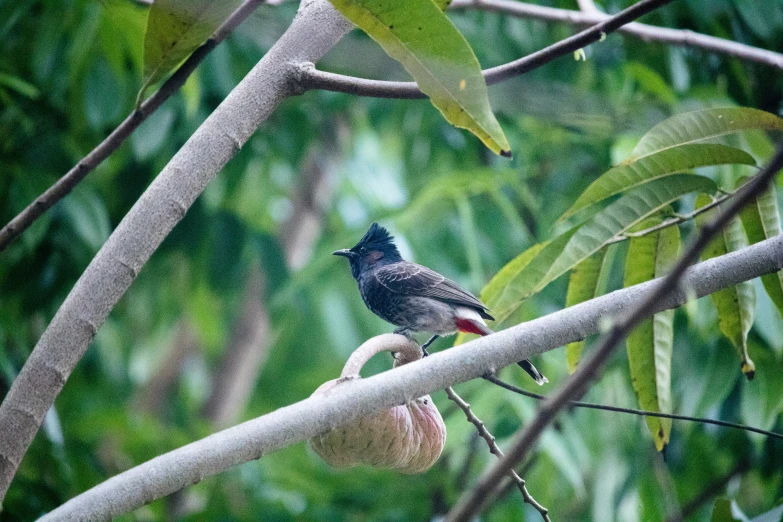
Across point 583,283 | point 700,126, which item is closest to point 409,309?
point 583,283

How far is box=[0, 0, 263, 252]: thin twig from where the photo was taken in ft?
5.74

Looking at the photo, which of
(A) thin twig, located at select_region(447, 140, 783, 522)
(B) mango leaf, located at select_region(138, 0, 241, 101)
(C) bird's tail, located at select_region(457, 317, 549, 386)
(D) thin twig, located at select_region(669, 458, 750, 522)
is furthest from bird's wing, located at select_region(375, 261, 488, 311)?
(A) thin twig, located at select_region(447, 140, 783, 522)

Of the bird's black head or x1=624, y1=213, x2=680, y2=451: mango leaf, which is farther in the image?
the bird's black head

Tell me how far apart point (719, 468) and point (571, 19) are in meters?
3.02

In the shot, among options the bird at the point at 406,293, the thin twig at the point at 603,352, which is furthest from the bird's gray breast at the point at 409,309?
the thin twig at the point at 603,352

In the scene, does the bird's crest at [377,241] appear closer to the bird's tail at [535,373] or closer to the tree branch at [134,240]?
the bird's tail at [535,373]

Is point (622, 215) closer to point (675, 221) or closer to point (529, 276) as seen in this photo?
point (675, 221)

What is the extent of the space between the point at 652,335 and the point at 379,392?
1.07 metres

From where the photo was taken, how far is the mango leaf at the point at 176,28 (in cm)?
176

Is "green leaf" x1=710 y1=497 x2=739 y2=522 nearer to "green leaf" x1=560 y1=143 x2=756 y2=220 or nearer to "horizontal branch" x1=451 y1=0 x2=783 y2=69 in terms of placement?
"green leaf" x1=560 y1=143 x2=756 y2=220

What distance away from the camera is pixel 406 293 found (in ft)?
10.3

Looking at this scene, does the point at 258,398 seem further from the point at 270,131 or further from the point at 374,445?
the point at 374,445

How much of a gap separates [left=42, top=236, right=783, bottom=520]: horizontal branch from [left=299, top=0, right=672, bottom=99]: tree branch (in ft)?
1.67

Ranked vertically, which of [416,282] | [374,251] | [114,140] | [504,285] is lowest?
[504,285]
